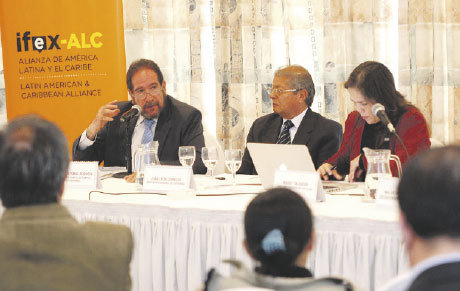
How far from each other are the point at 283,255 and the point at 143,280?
1429mm

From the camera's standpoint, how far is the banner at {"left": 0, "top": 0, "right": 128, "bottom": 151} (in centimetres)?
473

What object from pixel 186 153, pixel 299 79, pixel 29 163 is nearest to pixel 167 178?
pixel 186 153

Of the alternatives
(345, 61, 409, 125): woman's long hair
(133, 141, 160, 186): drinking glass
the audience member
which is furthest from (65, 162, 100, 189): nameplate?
the audience member

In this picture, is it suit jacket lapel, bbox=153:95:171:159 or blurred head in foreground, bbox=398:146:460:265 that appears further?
suit jacket lapel, bbox=153:95:171:159

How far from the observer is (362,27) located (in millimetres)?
4438

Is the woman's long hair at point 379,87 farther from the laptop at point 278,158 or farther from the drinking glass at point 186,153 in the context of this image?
the drinking glass at point 186,153

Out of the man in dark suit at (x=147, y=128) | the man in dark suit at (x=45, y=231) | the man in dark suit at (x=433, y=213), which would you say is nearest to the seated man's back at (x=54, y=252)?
the man in dark suit at (x=45, y=231)

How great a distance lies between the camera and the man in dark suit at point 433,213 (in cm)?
106

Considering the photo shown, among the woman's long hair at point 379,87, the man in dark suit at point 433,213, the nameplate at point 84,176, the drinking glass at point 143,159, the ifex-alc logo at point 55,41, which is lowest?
the nameplate at point 84,176

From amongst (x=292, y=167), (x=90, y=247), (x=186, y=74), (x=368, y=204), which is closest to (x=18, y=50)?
(x=186, y=74)

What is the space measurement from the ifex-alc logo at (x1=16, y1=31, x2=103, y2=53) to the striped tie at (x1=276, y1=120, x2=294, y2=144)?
1.66 m

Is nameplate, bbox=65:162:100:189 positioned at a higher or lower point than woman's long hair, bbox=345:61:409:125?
lower

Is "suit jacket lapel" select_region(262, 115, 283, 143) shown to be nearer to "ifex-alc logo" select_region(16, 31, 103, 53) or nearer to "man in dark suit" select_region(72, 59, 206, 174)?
Answer: "man in dark suit" select_region(72, 59, 206, 174)

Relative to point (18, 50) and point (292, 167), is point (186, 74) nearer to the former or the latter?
point (18, 50)
